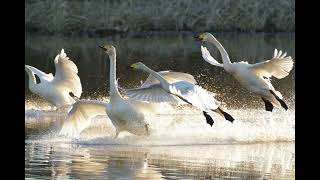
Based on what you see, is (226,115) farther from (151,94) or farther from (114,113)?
(114,113)

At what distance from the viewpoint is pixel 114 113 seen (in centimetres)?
1149

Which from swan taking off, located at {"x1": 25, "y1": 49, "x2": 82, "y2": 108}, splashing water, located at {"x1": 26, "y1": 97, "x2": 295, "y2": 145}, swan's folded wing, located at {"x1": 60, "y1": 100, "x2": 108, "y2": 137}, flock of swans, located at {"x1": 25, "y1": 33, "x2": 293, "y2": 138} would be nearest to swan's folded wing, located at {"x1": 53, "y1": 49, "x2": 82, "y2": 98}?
swan taking off, located at {"x1": 25, "y1": 49, "x2": 82, "y2": 108}

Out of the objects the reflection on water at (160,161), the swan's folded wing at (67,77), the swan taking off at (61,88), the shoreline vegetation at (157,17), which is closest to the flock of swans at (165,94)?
the swan's folded wing at (67,77)

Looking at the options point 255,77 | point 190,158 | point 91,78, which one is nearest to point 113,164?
point 190,158

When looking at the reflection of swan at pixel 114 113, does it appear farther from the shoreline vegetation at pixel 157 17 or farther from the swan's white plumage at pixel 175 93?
the shoreline vegetation at pixel 157 17

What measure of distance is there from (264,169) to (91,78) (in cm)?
1251

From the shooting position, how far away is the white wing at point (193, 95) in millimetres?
11109

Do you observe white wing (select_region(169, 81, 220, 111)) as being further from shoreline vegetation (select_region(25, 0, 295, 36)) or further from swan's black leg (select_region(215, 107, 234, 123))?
shoreline vegetation (select_region(25, 0, 295, 36))

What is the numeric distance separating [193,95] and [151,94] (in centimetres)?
66

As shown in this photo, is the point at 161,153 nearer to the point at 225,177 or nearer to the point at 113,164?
the point at 113,164

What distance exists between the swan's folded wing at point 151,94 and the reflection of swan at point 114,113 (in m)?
0.17

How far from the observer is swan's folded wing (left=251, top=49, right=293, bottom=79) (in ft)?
40.4

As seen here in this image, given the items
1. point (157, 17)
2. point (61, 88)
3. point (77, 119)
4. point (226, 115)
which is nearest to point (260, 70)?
point (226, 115)

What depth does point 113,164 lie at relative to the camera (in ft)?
32.4
